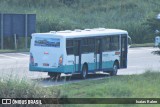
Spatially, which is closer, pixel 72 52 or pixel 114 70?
pixel 72 52

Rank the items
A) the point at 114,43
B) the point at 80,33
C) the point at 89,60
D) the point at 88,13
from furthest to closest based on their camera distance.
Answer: the point at 88,13 → the point at 114,43 → the point at 89,60 → the point at 80,33

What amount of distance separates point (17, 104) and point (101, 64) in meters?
16.6

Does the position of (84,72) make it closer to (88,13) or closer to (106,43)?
(106,43)

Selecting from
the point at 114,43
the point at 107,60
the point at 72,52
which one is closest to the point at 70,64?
the point at 72,52

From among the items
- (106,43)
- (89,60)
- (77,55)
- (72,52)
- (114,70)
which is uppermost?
(106,43)

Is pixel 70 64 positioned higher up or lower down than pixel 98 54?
lower down

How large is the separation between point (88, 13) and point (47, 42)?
130 ft

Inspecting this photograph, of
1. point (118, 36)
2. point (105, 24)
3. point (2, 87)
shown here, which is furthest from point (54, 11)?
point (2, 87)

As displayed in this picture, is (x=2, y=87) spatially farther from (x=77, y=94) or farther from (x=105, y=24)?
(x=105, y=24)

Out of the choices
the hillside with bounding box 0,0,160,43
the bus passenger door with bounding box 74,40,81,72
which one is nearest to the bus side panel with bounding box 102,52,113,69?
the bus passenger door with bounding box 74,40,81,72

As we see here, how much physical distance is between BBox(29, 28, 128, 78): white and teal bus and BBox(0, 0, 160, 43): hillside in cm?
2444

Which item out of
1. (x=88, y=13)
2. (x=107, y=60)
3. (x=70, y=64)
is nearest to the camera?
(x=70, y=64)

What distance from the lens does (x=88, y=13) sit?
6881 centimetres

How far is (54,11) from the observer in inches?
2665
